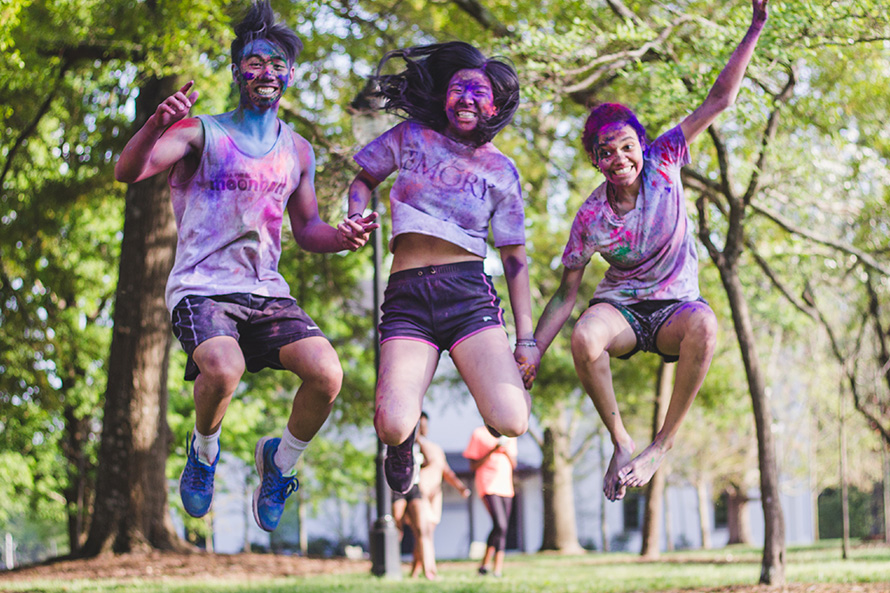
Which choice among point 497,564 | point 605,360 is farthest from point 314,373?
point 497,564

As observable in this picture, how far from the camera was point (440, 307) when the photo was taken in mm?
4543

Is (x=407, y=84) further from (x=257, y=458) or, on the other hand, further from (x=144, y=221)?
(x=144, y=221)

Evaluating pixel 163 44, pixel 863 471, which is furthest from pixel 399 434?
pixel 863 471

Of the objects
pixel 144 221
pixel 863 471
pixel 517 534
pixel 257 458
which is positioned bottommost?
pixel 517 534

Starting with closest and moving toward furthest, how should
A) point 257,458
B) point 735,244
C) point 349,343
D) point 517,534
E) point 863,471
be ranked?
point 257,458 → point 735,244 → point 349,343 → point 863,471 → point 517,534

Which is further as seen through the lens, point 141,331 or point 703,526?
point 703,526

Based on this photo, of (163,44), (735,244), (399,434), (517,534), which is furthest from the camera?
(517,534)

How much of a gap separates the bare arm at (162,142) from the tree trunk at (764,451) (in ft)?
21.7

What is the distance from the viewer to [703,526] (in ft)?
96.7

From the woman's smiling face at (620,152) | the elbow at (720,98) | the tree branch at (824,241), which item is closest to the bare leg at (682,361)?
the woman's smiling face at (620,152)

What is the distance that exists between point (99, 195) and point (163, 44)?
5783mm

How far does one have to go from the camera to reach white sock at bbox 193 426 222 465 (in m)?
4.59

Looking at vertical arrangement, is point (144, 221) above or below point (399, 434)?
above

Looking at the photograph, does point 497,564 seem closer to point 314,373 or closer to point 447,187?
point 314,373
